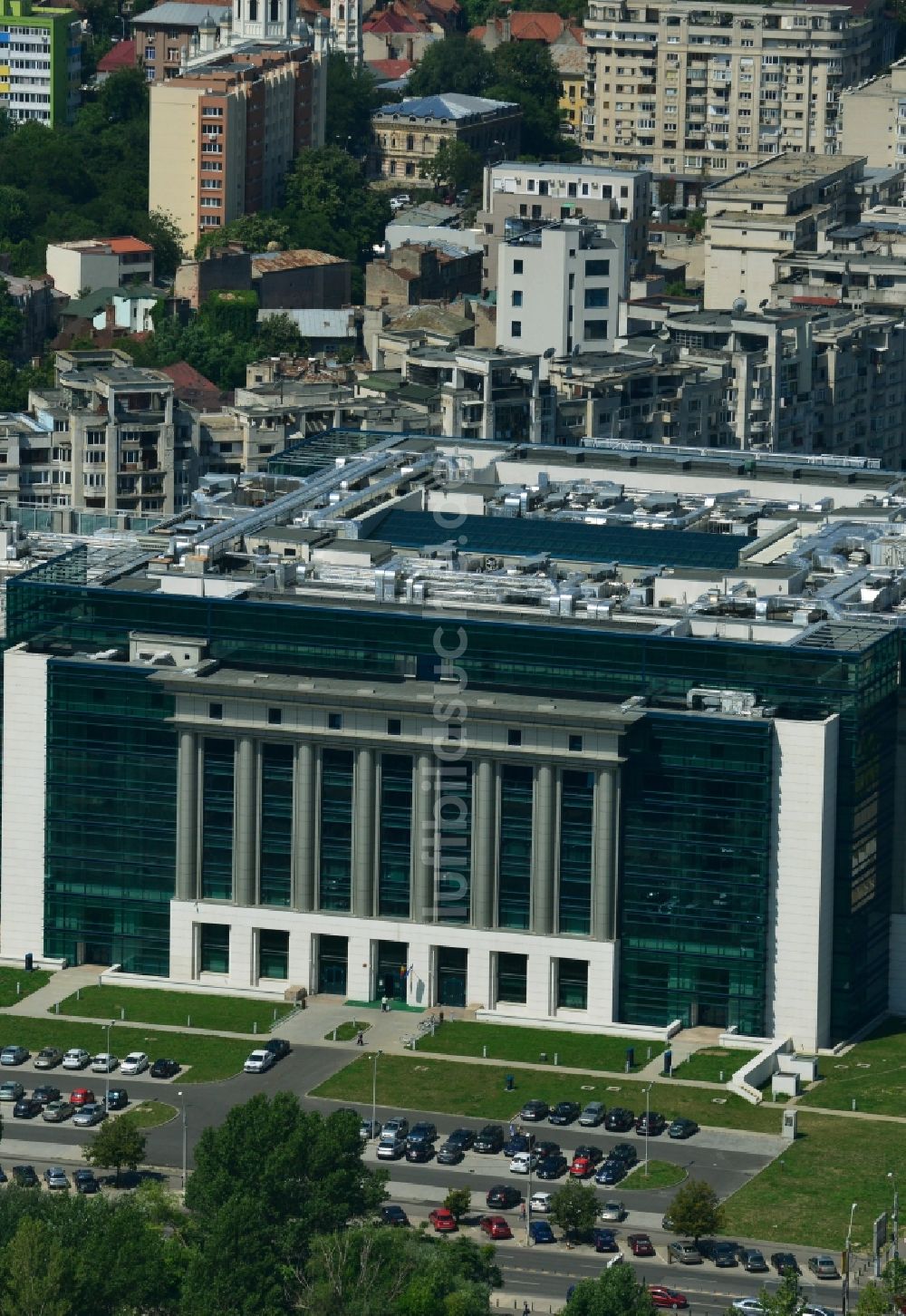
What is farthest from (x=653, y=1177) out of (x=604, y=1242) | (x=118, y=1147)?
(x=118, y=1147)

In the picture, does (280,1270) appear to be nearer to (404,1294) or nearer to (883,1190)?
(404,1294)

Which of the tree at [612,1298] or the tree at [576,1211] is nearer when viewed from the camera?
the tree at [612,1298]

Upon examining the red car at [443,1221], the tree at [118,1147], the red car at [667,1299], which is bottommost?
the red car at [667,1299]

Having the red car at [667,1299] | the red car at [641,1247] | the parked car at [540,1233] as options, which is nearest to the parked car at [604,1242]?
the red car at [641,1247]

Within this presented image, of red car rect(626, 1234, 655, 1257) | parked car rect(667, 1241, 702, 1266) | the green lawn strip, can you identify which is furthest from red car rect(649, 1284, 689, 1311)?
the green lawn strip

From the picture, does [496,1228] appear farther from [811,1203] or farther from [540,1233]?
[811,1203]

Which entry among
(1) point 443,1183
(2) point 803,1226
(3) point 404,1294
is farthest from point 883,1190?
(3) point 404,1294

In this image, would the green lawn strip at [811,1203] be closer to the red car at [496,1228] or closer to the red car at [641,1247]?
the red car at [641,1247]
